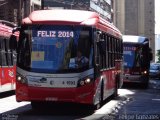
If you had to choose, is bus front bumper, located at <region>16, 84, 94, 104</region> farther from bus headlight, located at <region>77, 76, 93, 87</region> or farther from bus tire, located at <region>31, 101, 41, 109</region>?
bus tire, located at <region>31, 101, 41, 109</region>

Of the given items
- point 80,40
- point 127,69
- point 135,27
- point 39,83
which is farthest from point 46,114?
point 135,27

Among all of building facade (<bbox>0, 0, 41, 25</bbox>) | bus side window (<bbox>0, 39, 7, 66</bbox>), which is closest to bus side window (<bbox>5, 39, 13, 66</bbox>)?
bus side window (<bbox>0, 39, 7, 66</bbox>)

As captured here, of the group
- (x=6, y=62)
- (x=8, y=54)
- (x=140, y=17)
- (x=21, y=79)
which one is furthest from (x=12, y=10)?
(x=140, y=17)

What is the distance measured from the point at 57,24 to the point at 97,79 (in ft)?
6.20

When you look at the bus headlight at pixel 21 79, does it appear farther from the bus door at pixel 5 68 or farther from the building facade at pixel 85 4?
the building facade at pixel 85 4

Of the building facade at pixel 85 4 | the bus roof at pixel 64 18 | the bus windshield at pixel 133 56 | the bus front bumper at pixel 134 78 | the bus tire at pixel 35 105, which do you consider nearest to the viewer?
the bus roof at pixel 64 18

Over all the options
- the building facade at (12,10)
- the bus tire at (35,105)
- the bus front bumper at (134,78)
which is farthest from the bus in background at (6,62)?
the building facade at (12,10)

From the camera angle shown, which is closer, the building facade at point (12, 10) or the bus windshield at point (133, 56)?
the bus windshield at point (133, 56)

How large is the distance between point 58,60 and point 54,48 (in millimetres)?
350

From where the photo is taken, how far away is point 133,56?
31.8 m

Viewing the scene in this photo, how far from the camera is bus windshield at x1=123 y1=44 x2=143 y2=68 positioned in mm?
31594

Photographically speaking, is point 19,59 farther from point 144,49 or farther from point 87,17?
point 144,49

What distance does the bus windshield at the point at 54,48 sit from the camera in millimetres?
14250

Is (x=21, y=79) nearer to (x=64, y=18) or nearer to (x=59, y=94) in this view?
(x=59, y=94)
